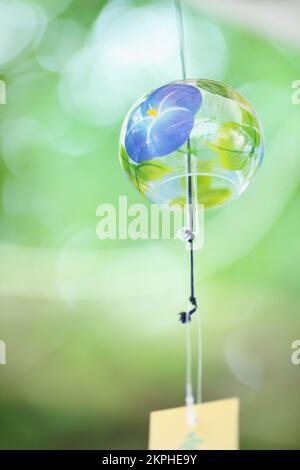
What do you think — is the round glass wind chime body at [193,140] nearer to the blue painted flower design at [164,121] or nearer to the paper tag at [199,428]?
the blue painted flower design at [164,121]

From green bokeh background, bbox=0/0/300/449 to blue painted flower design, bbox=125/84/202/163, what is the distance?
595 mm

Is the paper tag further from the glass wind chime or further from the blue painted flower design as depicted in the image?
the blue painted flower design

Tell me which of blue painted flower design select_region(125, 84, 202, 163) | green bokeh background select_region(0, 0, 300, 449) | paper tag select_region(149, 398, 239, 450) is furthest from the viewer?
green bokeh background select_region(0, 0, 300, 449)

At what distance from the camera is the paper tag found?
1387mm

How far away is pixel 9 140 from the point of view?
66.5 inches

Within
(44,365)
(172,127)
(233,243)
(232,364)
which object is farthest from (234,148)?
(44,365)

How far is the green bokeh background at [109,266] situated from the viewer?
5.51ft

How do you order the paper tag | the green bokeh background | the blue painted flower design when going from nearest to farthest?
1. the blue painted flower design
2. the paper tag
3. the green bokeh background

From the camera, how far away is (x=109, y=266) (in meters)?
1.70

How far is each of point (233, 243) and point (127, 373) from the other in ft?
1.85

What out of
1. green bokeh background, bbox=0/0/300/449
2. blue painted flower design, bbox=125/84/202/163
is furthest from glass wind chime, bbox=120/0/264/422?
green bokeh background, bbox=0/0/300/449

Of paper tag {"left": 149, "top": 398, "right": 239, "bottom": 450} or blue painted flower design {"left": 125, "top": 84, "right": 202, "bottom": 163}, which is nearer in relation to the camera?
blue painted flower design {"left": 125, "top": 84, "right": 202, "bottom": 163}

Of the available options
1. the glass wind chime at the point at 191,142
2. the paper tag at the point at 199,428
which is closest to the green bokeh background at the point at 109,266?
the paper tag at the point at 199,428
